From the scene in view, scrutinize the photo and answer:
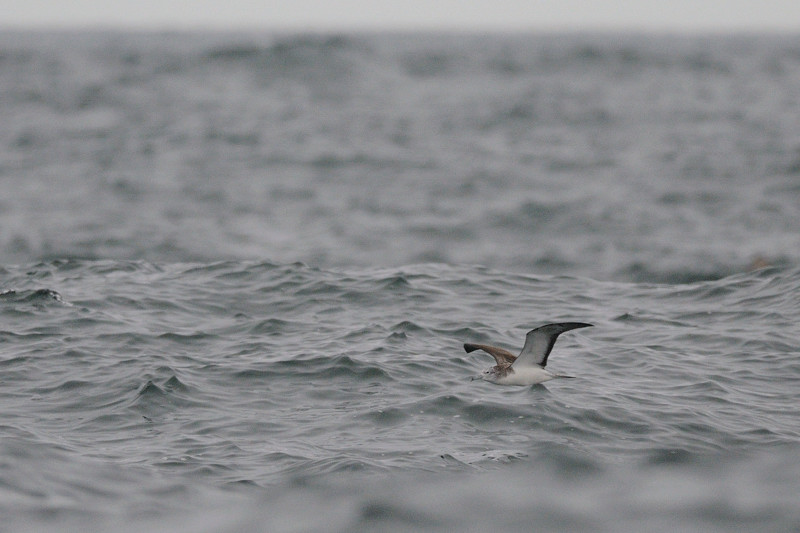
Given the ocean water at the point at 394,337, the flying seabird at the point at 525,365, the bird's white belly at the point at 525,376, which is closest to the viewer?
the ocean water at the point at 394,337

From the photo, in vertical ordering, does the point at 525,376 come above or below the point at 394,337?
above

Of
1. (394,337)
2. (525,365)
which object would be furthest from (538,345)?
(394,337)

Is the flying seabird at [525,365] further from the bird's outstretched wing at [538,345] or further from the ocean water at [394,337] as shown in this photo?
the ocean water at [394,337]

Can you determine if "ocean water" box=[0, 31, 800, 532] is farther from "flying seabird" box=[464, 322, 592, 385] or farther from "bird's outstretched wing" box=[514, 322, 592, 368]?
"bird's outstretched wing" box=[514, 322, 592, 368]

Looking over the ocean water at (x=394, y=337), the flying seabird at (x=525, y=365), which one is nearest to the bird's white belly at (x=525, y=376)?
the flying seabird at (x=525, y=365)

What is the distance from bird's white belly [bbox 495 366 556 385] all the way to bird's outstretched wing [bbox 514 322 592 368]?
3.0 inches

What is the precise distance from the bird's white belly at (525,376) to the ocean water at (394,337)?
0.38 metres

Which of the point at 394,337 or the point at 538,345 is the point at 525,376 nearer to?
the point at 538,345

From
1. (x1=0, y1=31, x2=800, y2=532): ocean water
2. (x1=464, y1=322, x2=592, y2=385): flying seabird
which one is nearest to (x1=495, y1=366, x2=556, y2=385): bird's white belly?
(x1=464, y1=322, x2=592, y2=385): flying seabird

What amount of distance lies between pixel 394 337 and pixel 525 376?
3.54m

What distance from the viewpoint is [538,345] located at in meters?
15.2

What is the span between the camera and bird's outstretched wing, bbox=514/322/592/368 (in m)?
14.7

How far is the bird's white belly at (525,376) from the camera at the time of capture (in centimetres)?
1553

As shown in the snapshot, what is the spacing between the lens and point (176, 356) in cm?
1761
